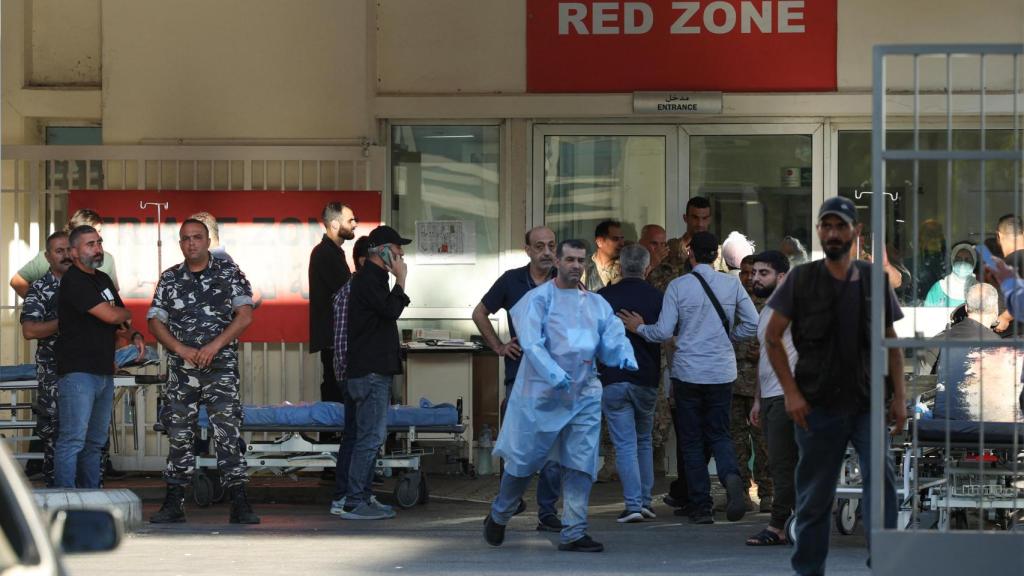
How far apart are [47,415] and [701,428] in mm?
4763

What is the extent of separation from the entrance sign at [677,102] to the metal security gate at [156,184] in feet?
7.00

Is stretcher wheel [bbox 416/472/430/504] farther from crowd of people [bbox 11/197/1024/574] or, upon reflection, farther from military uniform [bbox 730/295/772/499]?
military uniform [bbox 730/295/772/499]

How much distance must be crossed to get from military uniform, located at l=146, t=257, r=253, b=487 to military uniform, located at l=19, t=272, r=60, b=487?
0.89 m

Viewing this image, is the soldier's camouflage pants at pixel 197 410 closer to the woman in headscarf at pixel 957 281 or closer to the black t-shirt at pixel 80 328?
the black t-shirt at pixel 80 328

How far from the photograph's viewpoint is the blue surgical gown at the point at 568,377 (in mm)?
9688

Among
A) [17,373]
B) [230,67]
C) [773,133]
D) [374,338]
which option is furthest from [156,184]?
[773,133]

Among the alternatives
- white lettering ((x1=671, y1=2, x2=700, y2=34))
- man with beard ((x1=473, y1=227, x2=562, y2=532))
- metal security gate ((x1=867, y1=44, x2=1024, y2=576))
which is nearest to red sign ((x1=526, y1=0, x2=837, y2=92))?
white lettering ((x1=671, y1=2, x2=700, y2=34))

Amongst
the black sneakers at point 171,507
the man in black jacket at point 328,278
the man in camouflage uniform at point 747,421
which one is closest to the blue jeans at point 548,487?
the man in camouflage uniform at point 747,421

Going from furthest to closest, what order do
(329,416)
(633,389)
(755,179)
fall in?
(755,179) < (329,416) < (633,389)

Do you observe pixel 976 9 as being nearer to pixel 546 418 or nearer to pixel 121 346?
pixel 546 418

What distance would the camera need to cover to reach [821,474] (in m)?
7.76

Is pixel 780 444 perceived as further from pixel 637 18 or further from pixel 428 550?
pixel 637 18

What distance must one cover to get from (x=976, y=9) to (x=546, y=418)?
254 inches

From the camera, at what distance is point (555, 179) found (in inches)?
571
